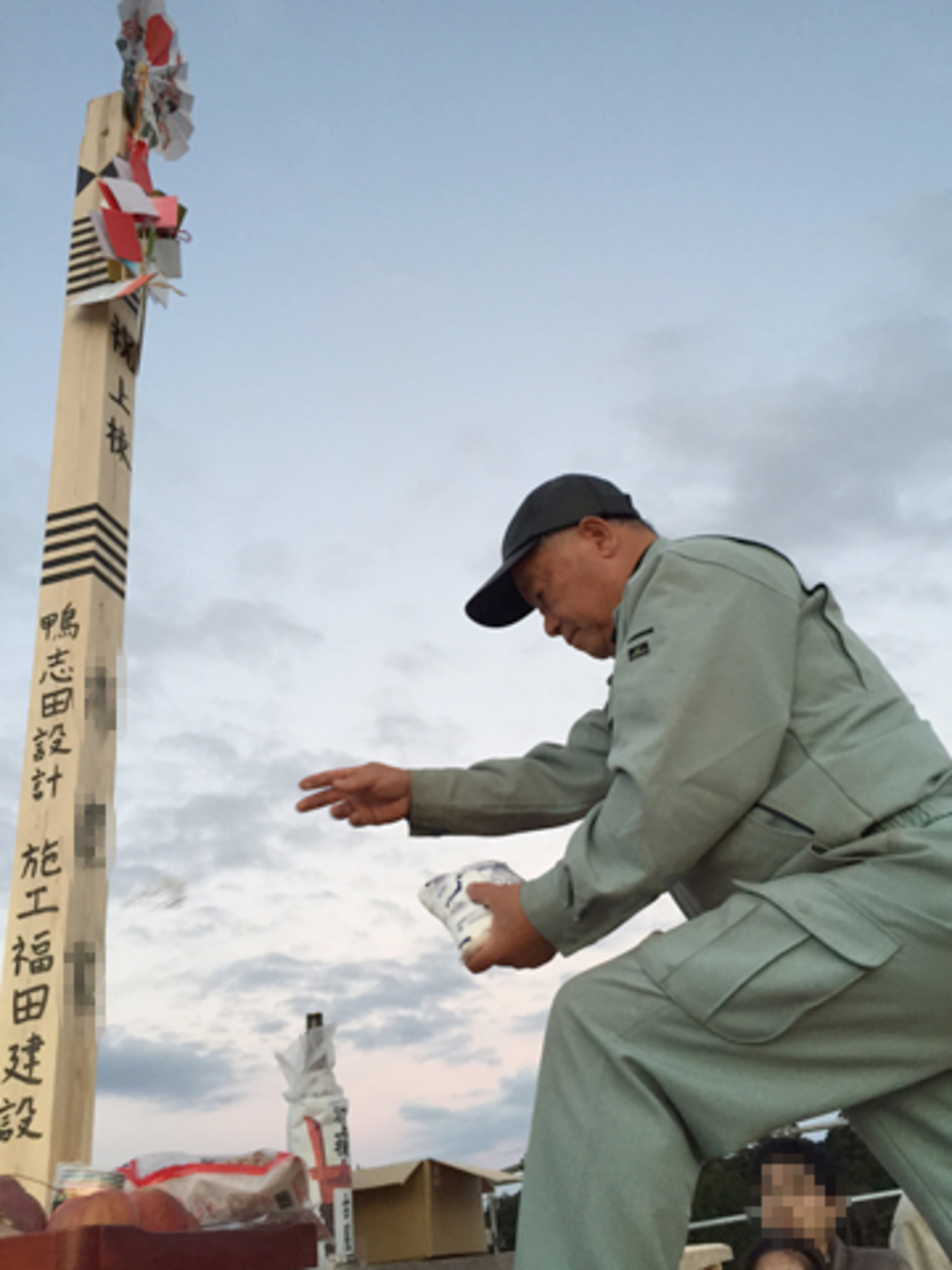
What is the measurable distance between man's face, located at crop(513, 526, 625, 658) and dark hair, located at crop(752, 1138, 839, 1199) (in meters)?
1.54

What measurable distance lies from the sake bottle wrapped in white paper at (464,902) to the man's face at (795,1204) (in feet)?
5.18

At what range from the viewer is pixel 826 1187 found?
276 centimetres

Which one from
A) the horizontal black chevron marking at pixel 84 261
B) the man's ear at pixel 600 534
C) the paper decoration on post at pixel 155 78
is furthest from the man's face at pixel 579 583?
the paper decoration on post at pixel 155 78

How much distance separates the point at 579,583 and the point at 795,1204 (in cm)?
180

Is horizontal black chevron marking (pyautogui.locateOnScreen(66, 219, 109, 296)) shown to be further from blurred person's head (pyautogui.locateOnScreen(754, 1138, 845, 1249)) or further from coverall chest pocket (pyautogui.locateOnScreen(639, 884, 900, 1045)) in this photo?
blurred person's head (pyautogui.locateOnScreen(754, 1138, 845, 1249))

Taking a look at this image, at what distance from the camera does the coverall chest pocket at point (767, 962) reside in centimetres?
136

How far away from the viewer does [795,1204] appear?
9.01 ft

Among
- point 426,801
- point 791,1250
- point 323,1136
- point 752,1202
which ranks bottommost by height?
point 791,1250

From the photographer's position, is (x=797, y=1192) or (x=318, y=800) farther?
(x=797, y=1192)

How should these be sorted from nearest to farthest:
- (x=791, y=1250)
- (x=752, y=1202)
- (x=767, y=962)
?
(x=767, y=962)
(x=791, y=1250)
(x=752, y=1202)

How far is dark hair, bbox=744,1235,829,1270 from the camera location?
265cm

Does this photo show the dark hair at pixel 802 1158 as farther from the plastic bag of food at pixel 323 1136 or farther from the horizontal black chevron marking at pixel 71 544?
the horizontal black chevron marking at pixel 71 544

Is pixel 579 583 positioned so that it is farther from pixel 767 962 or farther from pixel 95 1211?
pixel 95 1211

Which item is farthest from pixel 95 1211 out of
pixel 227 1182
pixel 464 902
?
pixel 464 902
